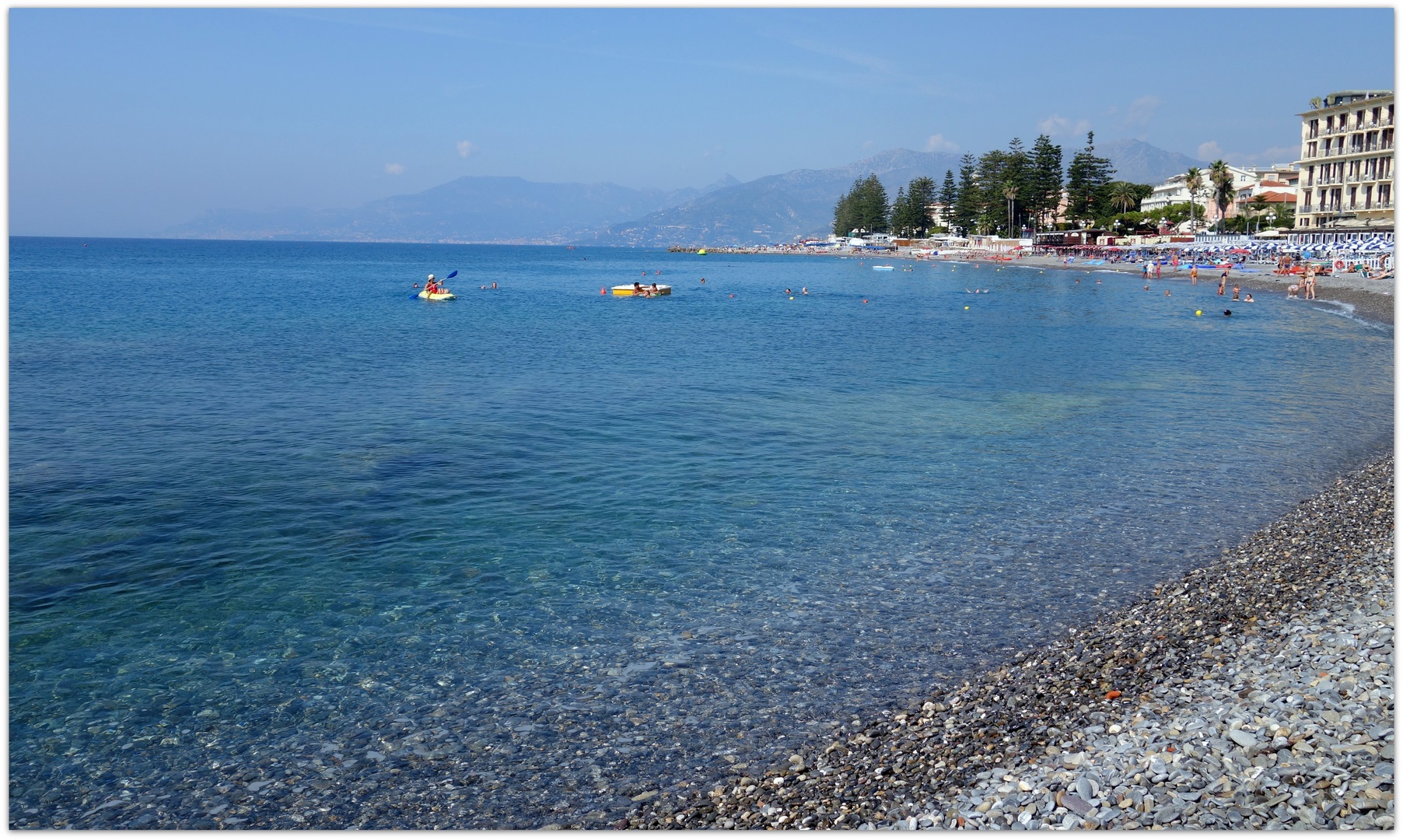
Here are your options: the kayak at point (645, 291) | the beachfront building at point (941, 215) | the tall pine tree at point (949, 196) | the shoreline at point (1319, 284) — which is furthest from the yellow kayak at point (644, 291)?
the beachfront building at point (941, 215)

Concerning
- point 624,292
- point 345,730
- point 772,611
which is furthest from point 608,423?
point 624,292

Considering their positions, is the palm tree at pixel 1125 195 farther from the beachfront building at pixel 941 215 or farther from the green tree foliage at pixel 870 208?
the green tree foliage at pixel 870 208

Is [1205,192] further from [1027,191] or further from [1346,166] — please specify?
[1346,166]

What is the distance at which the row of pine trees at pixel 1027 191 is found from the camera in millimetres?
122000

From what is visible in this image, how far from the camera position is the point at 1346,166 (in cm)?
9162

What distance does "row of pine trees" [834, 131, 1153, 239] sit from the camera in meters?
122

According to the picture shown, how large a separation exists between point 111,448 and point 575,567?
12290 millimetres

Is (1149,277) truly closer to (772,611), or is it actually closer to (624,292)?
(624,292)

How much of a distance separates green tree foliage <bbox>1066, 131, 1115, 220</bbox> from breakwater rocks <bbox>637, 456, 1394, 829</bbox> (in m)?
122

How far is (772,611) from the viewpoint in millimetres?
11227

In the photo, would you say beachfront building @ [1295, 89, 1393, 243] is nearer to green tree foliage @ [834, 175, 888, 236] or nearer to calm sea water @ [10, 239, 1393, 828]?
calm sea water @ [10, 239, 1393, 828]

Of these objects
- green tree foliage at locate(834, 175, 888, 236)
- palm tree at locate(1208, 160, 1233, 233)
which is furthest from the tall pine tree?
palm tree at locate(1208, 160, 1233, 233)

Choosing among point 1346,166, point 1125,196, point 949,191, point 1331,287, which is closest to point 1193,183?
point 1125,196

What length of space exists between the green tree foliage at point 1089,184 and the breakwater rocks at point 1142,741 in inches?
4784
